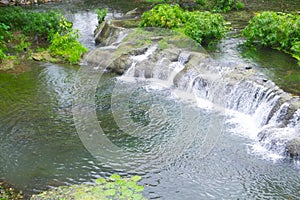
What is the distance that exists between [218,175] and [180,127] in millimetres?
2853

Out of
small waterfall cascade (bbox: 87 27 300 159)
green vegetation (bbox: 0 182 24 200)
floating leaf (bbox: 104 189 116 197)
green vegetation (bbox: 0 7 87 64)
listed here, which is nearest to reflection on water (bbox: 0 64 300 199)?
green vegetation (bbox: 0 182 24 200)

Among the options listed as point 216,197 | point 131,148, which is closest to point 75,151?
point 131,148

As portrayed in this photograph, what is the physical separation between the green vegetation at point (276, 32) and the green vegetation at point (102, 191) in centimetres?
1163

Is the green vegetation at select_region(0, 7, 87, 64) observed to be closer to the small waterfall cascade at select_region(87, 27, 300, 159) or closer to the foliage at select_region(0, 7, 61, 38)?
the foliage at select_region(0, 7, 61, 38)

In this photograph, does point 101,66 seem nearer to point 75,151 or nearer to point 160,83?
point 160,83

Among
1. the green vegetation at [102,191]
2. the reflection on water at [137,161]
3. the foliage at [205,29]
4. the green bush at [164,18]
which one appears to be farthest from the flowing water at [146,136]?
the green bush at [164,18]

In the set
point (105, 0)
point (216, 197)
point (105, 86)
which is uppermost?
point (105, 0)

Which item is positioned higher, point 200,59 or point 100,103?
point 200,59

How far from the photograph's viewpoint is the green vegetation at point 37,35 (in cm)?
2008

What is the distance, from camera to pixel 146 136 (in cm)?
1248

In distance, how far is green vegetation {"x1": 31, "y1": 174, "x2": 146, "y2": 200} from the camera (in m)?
8.79

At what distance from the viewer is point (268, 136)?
12.0m

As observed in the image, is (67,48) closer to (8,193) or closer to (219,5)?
(8,193)

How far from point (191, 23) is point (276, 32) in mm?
3997
